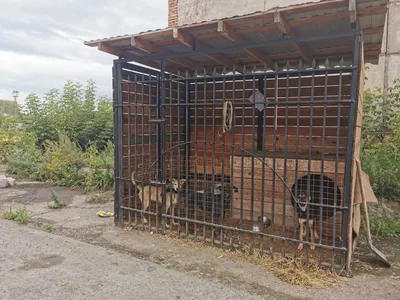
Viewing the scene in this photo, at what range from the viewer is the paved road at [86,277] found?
2867 millimetres

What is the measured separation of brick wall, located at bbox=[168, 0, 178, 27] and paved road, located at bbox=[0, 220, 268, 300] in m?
9.27

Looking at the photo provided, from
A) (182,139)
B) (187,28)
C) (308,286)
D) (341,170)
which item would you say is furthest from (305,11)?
(182,139)

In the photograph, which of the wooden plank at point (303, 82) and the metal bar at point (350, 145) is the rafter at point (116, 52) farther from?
the metal bar at point (350, 145)

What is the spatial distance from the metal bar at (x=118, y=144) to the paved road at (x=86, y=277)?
2.74 ft

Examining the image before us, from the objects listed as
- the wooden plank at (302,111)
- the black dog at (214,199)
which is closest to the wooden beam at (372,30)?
the wooden plank at (302,111)

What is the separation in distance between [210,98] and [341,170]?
2.74m

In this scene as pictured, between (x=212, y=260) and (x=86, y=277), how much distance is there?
4.73 ft

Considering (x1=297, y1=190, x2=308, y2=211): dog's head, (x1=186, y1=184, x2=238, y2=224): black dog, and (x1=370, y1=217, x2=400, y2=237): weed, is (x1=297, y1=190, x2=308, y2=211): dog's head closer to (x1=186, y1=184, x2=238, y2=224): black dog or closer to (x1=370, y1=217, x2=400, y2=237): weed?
(x1=186, y1=184, x2=238, y2=224): black dog

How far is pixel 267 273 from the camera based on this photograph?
3.32 metres

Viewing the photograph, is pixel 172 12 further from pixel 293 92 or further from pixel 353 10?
pixel 353 10

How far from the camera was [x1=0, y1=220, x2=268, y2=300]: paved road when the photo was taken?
2867 millimetres

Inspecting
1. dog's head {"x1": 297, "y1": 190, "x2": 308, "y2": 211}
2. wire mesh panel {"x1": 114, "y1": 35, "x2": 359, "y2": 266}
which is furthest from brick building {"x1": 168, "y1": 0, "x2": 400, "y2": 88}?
dog's head {"x1": 297, "y1": 190, "x2": 308, "y2": 211}

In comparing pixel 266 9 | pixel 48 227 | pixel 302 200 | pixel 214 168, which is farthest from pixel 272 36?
pixel 266 9

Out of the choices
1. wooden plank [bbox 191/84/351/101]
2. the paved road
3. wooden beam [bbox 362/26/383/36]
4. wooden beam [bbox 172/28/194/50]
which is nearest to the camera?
the paved road
